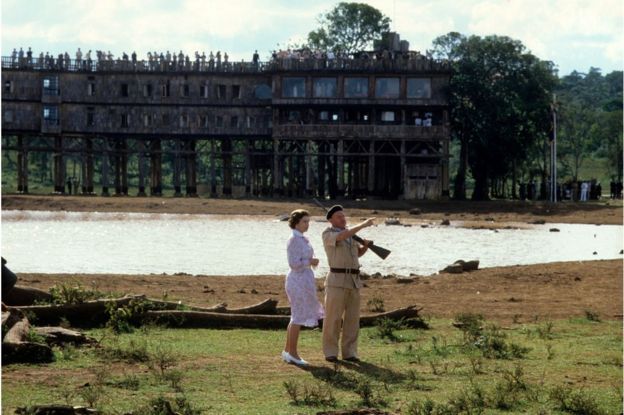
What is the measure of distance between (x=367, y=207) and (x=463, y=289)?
35224 mm

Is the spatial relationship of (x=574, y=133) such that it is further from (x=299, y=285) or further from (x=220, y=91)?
(x=299, y=285)

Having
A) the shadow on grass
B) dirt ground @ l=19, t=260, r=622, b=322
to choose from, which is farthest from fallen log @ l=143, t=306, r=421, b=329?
dirt ground @ l=19, t=260, r=622, b=322

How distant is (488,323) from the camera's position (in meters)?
18.7

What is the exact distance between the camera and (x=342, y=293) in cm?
1440

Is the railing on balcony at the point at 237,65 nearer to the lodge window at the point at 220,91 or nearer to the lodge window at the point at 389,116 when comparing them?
the lodge window at the point at 220,91

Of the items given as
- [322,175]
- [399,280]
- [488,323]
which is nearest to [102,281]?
[399,280]

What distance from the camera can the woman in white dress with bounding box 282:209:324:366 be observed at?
14109 mm

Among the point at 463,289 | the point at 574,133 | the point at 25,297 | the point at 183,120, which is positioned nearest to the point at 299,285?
the point at 25,297

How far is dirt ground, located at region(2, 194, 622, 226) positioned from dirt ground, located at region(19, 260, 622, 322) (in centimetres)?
2759

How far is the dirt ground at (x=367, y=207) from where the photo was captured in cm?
5741

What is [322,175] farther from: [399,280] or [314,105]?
[399,280]

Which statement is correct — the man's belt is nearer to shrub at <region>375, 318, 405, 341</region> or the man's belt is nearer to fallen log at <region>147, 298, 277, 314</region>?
shrub at <region>375, 318, 405, 341</region>

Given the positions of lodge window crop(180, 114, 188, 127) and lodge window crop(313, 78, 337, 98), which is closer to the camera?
lodge window crop(313, 78, 337, 98)

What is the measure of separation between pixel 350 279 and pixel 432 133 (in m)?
54.3
